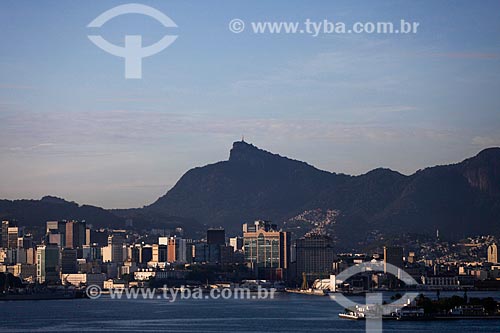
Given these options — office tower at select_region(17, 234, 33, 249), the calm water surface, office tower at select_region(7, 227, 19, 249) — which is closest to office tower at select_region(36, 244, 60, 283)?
office tower at select_region(17, 234, 33, 249)

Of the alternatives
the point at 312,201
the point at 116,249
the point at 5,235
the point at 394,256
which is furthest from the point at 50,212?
the point at 394,256

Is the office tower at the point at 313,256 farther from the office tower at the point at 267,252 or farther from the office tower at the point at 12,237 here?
the office tower at the point at 12,237

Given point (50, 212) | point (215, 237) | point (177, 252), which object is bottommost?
point (177, 252)

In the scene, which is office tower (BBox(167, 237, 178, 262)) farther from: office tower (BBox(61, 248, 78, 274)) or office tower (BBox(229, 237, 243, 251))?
office tower (BBox(61, 248, 78, 274))

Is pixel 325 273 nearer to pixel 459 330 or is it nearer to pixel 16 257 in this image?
pixel 16 257

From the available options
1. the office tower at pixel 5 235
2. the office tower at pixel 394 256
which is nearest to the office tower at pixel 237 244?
the office tower at pixel 5 235

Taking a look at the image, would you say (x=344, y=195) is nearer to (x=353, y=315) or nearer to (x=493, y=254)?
(x=493, y=254)
